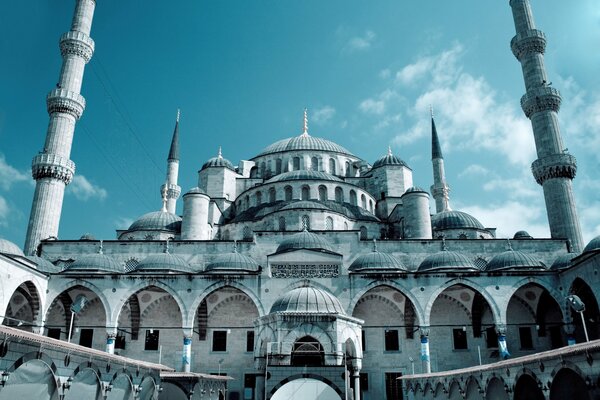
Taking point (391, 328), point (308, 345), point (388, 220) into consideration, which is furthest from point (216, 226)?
point (308, 345)

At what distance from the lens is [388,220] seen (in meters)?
26.7

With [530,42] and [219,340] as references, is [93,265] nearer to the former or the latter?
[219,340]

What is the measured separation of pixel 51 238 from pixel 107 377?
1434cm

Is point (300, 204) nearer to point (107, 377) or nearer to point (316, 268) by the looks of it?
point (316, 268)

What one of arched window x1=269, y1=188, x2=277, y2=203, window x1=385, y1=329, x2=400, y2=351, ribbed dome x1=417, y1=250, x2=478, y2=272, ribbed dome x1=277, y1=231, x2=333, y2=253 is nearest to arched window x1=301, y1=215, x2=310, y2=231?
ribbed dome x1=277, y1=231, x2=333, y2=253

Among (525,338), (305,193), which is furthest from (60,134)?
(525,338)

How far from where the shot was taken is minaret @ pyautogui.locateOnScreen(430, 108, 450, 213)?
2904cm

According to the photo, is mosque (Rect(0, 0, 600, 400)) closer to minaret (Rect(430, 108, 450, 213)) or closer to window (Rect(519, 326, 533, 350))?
window (Rect(519, 326, 533, 350))

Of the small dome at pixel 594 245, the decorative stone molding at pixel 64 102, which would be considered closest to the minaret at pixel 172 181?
the decorative stone molding at pixel 64 102

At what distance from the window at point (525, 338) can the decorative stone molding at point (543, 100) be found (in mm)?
10390

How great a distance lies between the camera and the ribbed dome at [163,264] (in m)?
18.9

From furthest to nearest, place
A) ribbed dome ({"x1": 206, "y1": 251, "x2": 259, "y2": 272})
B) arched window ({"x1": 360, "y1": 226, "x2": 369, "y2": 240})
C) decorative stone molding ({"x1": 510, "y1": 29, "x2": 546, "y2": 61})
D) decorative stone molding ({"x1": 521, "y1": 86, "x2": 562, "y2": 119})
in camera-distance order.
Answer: decorative stone molding ({"x1": 510, "y1": 29, "x2": 546, "y2": 61}) < arched window ({"x1": 360, "y1": 226, "x2": 369, "y2": 240}) < decorative stone molding ({"x1": 521, "y1": 86, "x2": 562, "y2": 119}) < ribbed dome ({"x1": 206, "y1": 251, "x2": 259, "y2": 272})

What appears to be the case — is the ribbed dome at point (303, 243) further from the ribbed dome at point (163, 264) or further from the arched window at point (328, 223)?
the ribbed dome at point (163, 264)

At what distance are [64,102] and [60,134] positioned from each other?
1473 mm
